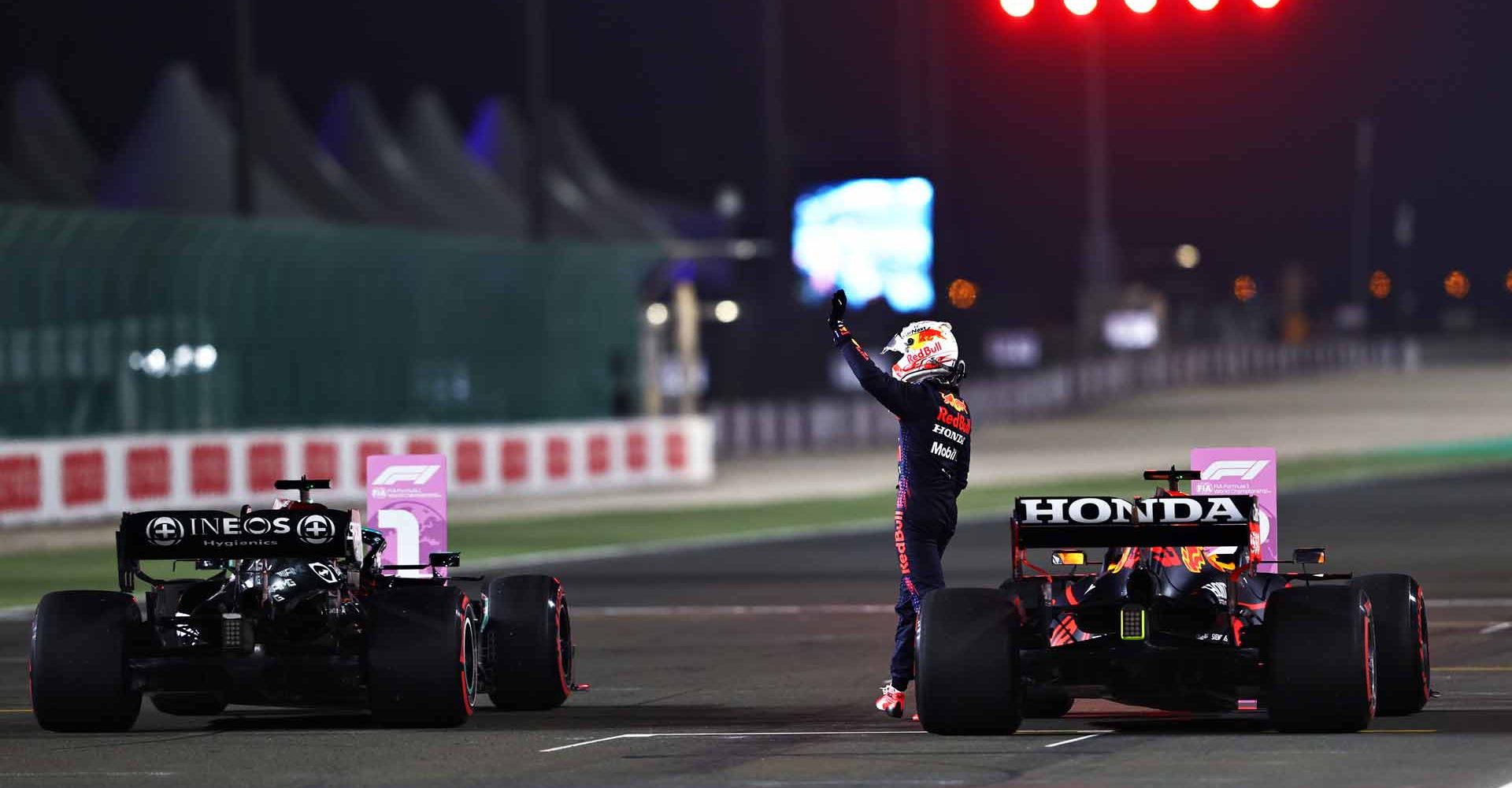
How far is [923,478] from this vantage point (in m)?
12.5

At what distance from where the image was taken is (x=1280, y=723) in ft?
38.2

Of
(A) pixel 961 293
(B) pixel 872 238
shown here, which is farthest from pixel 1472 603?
(A) pixel 961 293

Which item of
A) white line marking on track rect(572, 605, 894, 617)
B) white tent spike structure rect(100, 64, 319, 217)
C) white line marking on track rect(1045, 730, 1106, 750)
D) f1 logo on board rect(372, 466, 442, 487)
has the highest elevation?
white tent spike structure rect(100, 64, 319, 217)

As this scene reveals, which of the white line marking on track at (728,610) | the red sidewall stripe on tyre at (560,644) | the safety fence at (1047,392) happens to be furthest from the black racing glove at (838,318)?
the safety fence at (1047,392)

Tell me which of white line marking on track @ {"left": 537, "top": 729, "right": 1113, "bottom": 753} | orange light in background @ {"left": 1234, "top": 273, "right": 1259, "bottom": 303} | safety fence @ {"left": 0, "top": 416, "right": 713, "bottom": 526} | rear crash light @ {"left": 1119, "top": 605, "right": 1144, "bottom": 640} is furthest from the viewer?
orange light in background @ {"left": 1234, "top": 273, "right": 1259, "bottom": 303}

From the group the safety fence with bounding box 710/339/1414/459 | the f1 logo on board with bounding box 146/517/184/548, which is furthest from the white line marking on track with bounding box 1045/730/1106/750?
the safety fence with bounding box 710/339/1414/459

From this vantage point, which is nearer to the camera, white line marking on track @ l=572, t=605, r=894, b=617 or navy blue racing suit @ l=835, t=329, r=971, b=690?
navy blue racing suit @ l=835, t=329, r=971, b=690

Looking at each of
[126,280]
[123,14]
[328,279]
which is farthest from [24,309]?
[123,14]

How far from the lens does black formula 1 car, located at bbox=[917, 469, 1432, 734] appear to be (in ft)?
37.6

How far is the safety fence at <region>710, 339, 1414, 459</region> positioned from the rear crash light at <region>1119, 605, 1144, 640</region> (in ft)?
126

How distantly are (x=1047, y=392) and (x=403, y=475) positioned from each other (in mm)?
56481

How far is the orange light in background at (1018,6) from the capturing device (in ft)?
71.7

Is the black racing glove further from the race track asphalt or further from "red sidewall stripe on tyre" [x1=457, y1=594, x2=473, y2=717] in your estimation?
"red sidewall stripe on tyre" [x1=457, y1=594, x2=473, y2=717]

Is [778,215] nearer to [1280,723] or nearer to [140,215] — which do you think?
[140,215]
